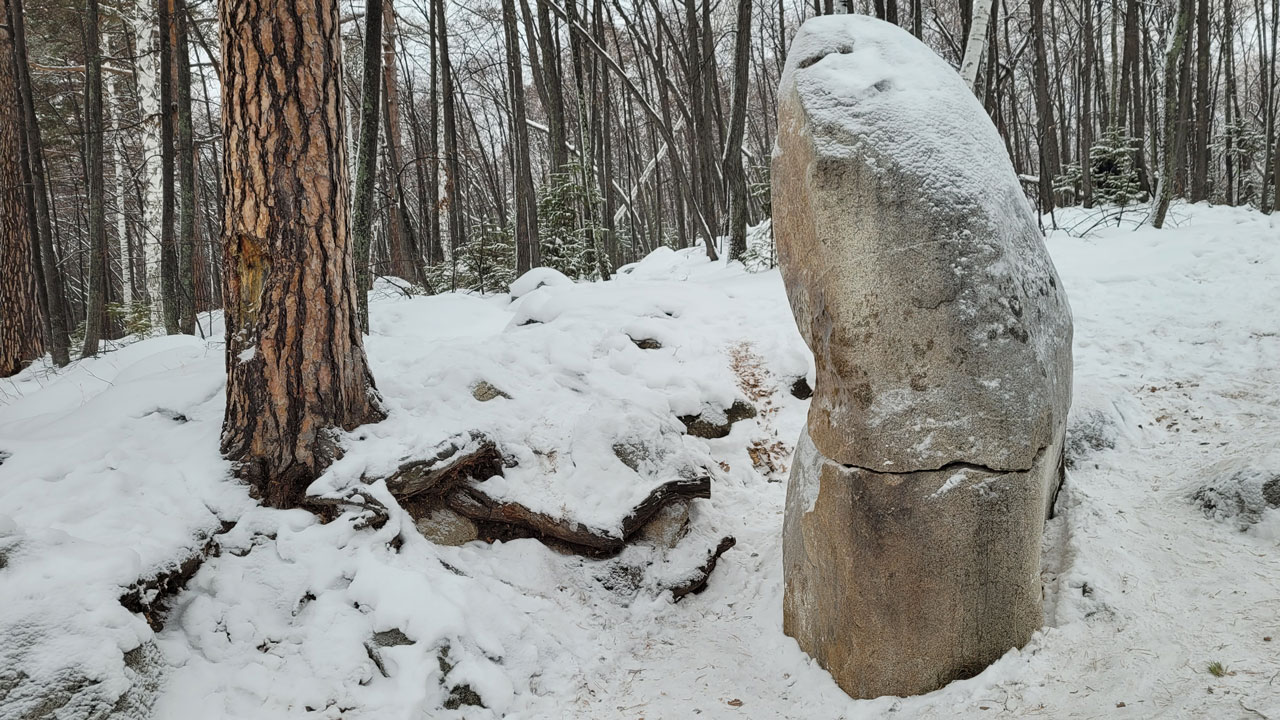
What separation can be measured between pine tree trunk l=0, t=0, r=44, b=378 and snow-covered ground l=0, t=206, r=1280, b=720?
15.2ft

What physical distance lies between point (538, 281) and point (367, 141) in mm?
2668

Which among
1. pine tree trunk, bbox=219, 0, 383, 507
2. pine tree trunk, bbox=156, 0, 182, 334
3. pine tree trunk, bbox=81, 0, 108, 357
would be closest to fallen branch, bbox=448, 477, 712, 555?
pine tree trunk, bbox=219, 0, 383, 507

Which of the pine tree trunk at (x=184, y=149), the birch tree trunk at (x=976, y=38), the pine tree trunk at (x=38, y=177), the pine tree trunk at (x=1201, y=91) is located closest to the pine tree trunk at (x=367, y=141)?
the pine tree trunk at (x=184, y=149)

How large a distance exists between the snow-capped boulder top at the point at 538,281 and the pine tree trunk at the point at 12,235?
20.3 feet

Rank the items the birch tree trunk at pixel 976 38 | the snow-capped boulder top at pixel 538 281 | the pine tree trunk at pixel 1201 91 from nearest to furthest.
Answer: the birch tree trunk at pixel 976 38, the snow-capped boulder top at pixel 538 281, the pine tree trunk at pixel 1201 91

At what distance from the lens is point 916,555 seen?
2793 mm

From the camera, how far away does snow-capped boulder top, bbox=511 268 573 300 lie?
26.0ft

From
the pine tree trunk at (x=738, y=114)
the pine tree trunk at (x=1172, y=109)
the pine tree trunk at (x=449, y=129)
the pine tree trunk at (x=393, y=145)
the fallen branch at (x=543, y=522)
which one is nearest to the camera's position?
the fallen branch at (x=543, y=522)

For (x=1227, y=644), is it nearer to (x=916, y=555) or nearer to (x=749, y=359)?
(x=916, y=555)

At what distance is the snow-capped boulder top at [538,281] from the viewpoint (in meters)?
7.93

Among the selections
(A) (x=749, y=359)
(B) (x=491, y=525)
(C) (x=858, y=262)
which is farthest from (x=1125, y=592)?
(A) (x=749, y=359)

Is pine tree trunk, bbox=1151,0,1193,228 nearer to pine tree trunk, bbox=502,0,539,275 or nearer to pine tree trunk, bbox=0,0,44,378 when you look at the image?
pine tree trunk, bbox=502,0,539,275

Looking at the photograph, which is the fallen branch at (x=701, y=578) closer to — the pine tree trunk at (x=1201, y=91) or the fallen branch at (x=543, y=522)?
the fallen branch at (x=543, y=522)

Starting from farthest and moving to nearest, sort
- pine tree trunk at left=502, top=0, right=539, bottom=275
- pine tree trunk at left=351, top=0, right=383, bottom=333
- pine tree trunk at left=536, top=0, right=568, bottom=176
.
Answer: pine tree trunk at left=502, top=0, right=539, bottom=275 → pine tree trunk at left=536, top=0, right=568, bottom=176 → pine tree trunk at left=351, top=0, right=383, bottom=333
